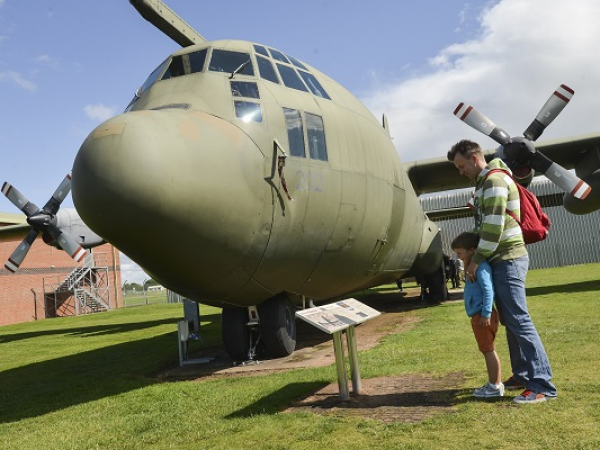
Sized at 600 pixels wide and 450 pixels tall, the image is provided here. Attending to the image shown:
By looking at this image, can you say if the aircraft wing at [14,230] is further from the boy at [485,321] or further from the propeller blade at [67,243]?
the boy at [485,321]

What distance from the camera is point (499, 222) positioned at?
14.8 ft

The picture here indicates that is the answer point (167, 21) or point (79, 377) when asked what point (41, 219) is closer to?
point (167, 21)

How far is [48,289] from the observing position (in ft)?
128

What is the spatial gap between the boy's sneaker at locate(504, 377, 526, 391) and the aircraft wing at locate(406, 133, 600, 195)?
10751mm

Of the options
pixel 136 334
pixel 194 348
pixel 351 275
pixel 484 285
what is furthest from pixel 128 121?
pixel 136 334

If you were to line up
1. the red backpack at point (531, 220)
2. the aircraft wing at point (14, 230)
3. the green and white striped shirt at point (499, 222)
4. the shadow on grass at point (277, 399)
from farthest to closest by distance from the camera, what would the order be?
the aircraft wing at point (14, 230) < the shadow on grass at point (277, 399) < the red backpack at point (531, 220) < the green and white striped shirt at point (499, 222)

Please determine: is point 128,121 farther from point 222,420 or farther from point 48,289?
point 48,289

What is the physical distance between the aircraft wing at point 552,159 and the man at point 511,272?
10.7 m

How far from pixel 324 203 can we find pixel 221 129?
1.91m

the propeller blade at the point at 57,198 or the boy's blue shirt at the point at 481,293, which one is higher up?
the propeller blade at the point at 57,198

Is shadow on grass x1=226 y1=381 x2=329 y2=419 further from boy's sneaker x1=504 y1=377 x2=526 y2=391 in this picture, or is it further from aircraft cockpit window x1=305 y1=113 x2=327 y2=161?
aircraft cockpit window x1=305 y1=113 x2=327 y2=161

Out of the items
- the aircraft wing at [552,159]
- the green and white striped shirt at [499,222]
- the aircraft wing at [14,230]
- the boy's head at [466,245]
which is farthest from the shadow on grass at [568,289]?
the aircraft wing at [14,230]

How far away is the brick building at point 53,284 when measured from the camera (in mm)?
35500

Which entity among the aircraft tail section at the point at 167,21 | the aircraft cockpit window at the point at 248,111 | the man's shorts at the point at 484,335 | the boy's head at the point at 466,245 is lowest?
the man's shorts at the point at 484,335
